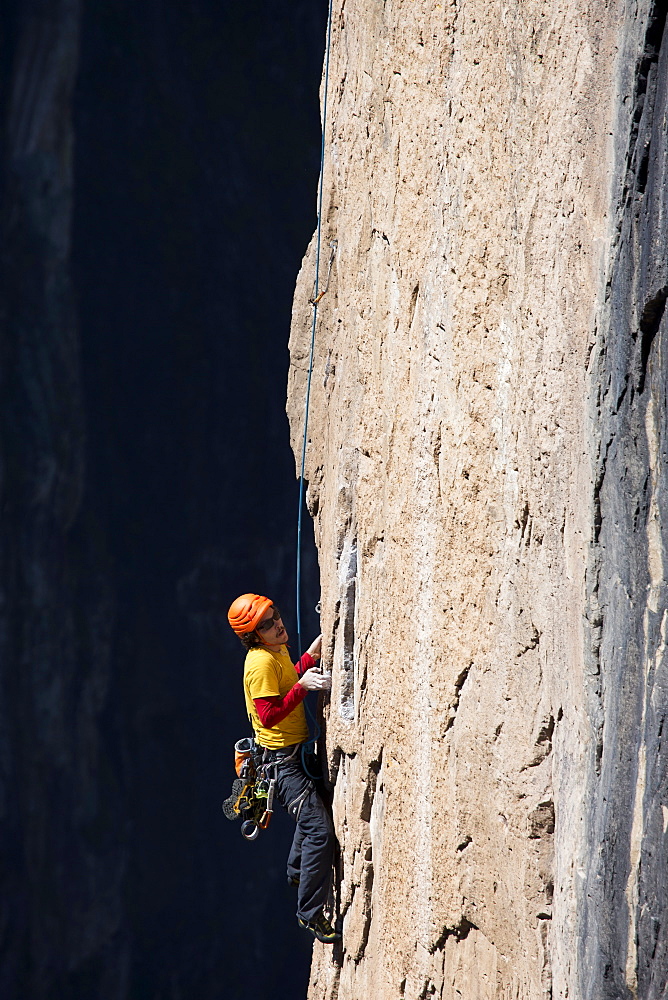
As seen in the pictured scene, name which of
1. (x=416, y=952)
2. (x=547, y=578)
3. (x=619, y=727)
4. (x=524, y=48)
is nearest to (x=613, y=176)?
(x=524, y=48)

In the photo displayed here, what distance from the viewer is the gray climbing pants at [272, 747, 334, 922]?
10.8ft

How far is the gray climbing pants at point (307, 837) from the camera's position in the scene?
3.29 meters

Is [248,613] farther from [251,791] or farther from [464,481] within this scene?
[464,481]

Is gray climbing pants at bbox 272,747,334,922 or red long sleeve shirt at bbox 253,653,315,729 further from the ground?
red long sleeve shirt at bbox 253,653,315,729

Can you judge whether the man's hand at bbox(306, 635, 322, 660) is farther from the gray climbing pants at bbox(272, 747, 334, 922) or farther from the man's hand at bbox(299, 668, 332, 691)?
the gray climbing pants at bbox(272, 747, 334, 922)

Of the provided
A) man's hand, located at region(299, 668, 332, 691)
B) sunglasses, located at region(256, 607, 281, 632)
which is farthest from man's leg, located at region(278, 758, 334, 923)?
sunglasses, located at region(256, 607, 281, 632)

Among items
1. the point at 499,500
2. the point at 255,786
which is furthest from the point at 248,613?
the point at 499,500

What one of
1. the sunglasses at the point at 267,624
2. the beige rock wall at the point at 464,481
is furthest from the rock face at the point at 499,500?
the sunglasses at the point at 267,624

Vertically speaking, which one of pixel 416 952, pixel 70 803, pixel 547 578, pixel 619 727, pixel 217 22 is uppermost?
pixel 217 22

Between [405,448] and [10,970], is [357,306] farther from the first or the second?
[10,970]

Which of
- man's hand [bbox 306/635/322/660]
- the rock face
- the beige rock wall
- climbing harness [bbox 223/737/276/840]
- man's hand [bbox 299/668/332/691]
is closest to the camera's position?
the rock face

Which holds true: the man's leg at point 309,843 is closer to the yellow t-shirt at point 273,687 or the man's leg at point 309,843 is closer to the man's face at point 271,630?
the yellow t-shirt at point 273,687

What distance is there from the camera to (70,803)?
8.95m

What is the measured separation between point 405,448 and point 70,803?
768 cm
